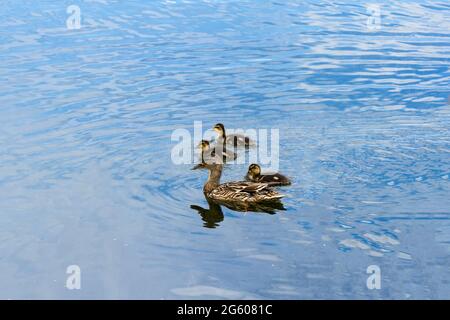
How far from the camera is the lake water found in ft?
26.6

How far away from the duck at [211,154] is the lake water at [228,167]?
33 centimetres

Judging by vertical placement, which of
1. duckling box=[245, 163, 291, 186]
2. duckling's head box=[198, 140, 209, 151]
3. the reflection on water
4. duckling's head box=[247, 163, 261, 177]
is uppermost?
duckling's head box=[198, 140, 209, 151]

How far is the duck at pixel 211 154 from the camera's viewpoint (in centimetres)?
1125

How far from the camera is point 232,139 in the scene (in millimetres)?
12078

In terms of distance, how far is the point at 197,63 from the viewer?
616 inches

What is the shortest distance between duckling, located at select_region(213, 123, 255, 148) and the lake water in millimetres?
454

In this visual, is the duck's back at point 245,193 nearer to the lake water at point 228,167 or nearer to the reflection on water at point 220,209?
the reflection on water at point 220,209

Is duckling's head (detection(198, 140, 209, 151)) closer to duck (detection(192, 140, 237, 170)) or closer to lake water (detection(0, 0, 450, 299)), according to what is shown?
duck (detection(192, 140, 237, 170))

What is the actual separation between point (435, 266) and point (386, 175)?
2.41 metres

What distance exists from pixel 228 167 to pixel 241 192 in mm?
1614

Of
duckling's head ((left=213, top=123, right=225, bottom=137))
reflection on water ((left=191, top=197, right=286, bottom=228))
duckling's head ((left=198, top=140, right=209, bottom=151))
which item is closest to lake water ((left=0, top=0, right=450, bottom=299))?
reflection on water ((left=191, top=197, right=286, bottom=228))
